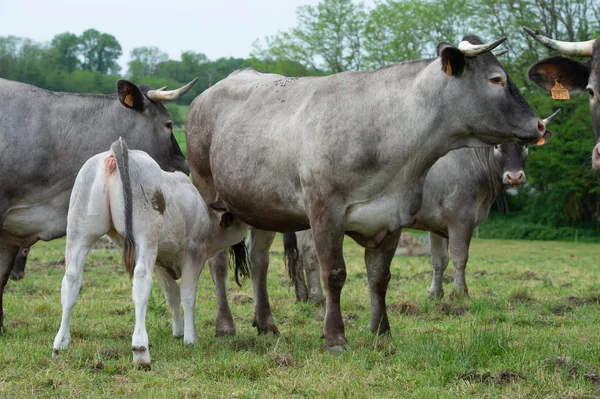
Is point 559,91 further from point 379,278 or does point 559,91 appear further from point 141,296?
point 141,296

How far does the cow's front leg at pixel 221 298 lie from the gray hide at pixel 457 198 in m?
2.53

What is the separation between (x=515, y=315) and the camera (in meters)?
8.72

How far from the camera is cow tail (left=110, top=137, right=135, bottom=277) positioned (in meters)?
6.04

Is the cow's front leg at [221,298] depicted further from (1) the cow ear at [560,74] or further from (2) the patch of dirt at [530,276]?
(2) the patch of dirt at [530,276]

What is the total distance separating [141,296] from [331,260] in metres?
1.61

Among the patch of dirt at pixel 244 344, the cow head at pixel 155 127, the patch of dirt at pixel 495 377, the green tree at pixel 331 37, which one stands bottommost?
the patch of dirt at pixel 244 344

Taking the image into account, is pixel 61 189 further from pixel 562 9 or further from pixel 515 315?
pixel 562 9

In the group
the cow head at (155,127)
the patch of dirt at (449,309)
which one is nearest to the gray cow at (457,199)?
the patch of dirt at (449,309)

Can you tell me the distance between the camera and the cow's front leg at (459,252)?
11.0 m

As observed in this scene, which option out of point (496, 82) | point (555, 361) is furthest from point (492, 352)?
point (496, 82)

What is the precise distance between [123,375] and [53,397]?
724mm

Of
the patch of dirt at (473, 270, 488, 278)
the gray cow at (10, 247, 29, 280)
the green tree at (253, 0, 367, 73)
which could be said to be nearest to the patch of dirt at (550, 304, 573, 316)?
the patch of dirt at (473, 270, 488, 278)

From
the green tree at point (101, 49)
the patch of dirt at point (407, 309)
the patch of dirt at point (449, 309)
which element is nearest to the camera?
the patch of dirt at point (449, 309)

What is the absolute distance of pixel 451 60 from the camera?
21.4 ft
